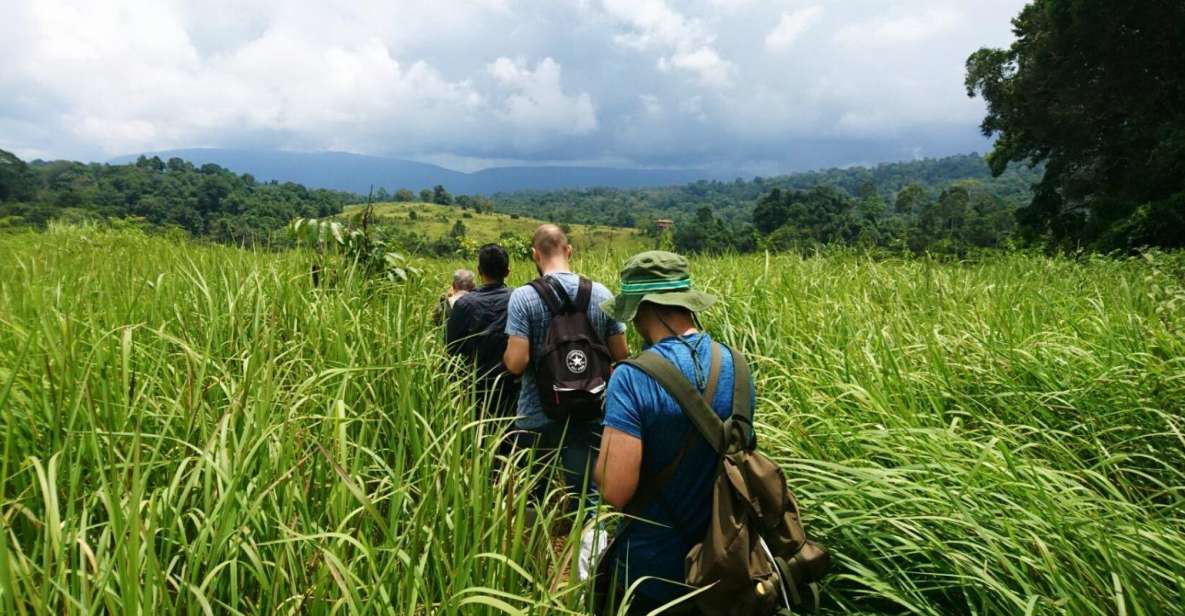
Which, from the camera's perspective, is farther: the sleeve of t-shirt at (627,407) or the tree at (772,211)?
the tree at (772,211)

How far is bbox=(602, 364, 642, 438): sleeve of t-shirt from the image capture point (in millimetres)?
1853

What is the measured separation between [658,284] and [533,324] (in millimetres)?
1160

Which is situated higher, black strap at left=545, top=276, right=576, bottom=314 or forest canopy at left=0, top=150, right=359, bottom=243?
forest canopy at left=0, top=150, right=359, bottom=243

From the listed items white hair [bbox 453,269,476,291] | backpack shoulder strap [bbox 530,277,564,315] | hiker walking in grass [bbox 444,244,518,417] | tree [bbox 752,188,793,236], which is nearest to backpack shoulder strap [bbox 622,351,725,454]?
backpack shoulder strap [bbox 530,277,564,315]

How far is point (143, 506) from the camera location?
1.43 metres

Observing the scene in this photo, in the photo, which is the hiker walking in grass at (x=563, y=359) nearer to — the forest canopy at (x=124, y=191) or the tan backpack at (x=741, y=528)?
the tan backpack at (x=741, y=528)

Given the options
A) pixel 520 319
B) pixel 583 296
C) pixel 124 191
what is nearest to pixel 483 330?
pixel 520 319

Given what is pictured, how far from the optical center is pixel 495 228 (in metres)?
64.6

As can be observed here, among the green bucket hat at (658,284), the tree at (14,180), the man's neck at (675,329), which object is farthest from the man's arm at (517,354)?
the tree at (14,180)

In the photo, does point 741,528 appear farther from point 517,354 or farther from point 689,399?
point 517,354

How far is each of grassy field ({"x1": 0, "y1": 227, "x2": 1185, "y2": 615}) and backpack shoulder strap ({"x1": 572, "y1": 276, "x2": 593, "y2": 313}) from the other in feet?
2.52

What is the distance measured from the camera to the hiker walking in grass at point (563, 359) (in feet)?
9.64

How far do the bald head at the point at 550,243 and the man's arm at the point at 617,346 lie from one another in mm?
589

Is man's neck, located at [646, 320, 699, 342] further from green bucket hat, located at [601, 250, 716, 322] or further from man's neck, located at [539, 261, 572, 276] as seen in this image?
man's neck, located at [539, 261, 572, 276]
